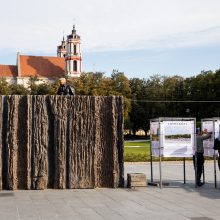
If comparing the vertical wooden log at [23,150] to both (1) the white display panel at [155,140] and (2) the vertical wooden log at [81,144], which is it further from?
(1) the white display panel at [155,140]

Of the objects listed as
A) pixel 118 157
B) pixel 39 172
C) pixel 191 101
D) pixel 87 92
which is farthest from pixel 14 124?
pixel 191 101

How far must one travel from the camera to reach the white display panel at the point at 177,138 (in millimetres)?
15578

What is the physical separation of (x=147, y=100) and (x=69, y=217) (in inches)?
3143

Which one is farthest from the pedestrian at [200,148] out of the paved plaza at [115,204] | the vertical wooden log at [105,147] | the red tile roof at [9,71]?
the red tile roof at [9,71]

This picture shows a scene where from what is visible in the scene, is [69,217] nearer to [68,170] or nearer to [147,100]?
[68,170]

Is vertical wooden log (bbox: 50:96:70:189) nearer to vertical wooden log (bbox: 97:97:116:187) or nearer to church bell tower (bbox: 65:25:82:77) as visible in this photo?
vertical wooden log (bbox: 97:97:116:187)

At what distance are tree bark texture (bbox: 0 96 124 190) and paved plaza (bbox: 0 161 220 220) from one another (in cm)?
59

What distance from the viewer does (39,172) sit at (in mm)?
14578

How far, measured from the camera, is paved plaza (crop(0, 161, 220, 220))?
33.9 feet

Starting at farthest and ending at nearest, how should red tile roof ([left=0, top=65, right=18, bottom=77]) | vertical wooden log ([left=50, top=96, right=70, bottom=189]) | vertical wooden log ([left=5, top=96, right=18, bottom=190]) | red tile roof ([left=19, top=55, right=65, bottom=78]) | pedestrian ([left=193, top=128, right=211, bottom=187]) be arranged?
red tile roof ([left=0, top=65, right=18, bottom=77]) → red tile roof ([left=19, top=55, right=65, bottom=78]) → pedestrian ([left=193, top=128, right=211, bottom=187]) → vertical wooden log ([left=50, top=96, right=70, bottom=189]) → vertical wooden log ([left=5, top=96, right=18, bottom=190])

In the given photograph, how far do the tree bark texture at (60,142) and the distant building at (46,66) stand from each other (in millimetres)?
108902

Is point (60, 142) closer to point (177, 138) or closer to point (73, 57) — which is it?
point (177, 138)

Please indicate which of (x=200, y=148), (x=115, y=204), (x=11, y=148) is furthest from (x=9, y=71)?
(x=115, y=204)

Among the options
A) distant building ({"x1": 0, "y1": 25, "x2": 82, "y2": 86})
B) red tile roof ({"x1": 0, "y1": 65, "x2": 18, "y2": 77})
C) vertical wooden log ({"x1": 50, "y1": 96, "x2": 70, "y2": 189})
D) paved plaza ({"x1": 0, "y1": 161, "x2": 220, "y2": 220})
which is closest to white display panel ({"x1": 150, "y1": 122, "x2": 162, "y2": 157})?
paved plaza ({"x1": 0, "y1": 161, "x2": 220, "y2": 220})
